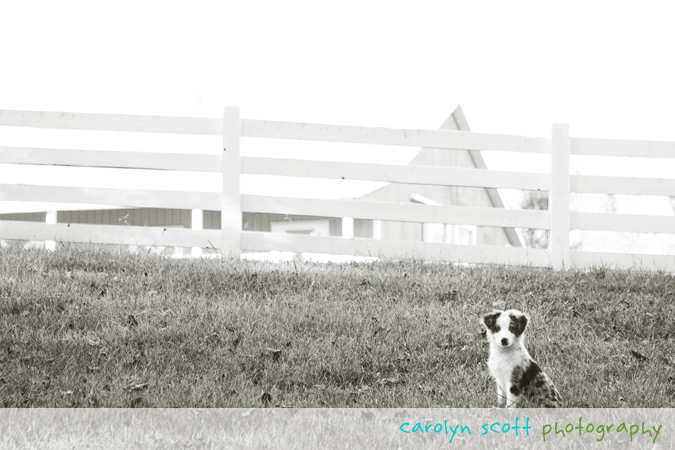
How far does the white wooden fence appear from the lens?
8.35 metres

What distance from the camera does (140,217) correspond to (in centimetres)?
1558

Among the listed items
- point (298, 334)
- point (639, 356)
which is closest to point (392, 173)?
point (298, 334)

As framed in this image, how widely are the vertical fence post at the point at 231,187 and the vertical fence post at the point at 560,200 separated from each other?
13.0 ft

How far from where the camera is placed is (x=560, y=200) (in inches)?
341

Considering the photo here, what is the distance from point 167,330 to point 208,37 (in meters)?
23.9

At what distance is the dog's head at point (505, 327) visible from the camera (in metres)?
3.38

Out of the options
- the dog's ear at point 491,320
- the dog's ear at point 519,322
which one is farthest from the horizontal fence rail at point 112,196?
the dog's ear at point 519,322

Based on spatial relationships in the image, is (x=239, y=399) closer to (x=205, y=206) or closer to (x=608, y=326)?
(x=608, y=326)

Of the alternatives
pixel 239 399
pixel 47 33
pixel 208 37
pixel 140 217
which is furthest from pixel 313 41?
pixel 239 399

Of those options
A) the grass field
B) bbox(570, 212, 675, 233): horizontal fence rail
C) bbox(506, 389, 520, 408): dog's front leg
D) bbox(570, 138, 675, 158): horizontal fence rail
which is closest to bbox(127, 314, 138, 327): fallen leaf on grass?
the grass field

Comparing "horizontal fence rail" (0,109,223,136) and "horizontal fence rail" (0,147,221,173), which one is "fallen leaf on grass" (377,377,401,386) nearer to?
"horizontal fence rail" (0,147,221,173)

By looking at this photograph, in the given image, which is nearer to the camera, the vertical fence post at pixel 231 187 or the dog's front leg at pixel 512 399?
the dog's front leg at pixel 512 399

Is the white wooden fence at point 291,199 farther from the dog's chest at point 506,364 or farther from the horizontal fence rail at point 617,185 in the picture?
the dog's chest at point 506,364

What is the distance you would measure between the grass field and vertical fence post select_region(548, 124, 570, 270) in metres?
1.24
